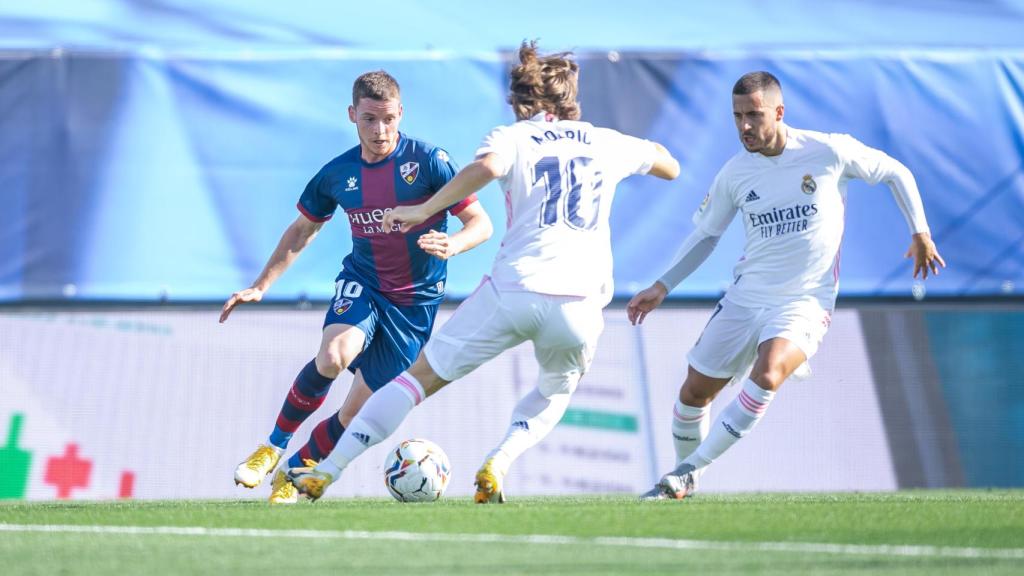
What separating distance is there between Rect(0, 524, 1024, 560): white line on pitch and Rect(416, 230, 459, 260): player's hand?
1057mm

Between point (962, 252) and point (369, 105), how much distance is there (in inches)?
195

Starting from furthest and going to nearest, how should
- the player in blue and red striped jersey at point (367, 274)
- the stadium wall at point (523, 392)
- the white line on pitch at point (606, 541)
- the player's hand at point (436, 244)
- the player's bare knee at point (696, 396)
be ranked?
the stadium wall at point (523, 392)
the player's bare knee at point (696, 396)
the player in blue and red striped jersey at point (367, 274)
the player's hand at point (436, 244)
the white line on pitch at point (606, 541)

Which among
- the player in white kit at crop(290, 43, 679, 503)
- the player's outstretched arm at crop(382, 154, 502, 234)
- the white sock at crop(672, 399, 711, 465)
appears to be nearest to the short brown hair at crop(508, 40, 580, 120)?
the player in white kit at crop(290, 43, 679, 503)

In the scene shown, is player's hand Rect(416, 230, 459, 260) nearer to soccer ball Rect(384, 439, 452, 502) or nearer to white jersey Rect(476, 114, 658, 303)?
white jersey Rect(476, 114, 658, 303)

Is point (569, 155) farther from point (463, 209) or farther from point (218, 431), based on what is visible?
point (218, 431)

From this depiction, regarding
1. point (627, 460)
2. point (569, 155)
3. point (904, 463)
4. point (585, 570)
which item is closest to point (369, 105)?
point (569, 155)

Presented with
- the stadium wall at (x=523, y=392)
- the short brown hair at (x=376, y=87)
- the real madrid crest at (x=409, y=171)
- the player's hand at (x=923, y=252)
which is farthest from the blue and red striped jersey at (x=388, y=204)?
the stadium wall at (x=523, y=392)

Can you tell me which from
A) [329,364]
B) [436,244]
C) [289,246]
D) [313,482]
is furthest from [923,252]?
[289,246]

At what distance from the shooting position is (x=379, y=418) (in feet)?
18.1

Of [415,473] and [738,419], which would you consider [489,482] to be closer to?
[415,473]

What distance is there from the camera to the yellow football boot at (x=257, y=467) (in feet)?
20.2

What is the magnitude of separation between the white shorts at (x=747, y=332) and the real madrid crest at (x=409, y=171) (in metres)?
1.45

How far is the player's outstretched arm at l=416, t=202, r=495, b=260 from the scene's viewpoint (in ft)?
16.8

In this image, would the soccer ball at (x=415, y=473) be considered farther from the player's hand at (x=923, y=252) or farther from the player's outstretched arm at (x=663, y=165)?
the player's hand at (x=923, y=252)
